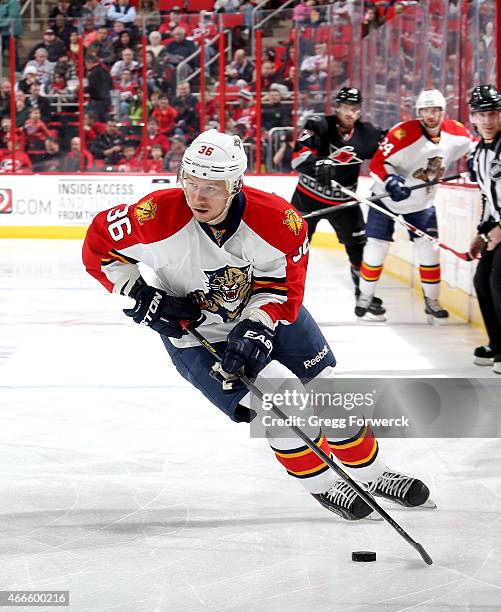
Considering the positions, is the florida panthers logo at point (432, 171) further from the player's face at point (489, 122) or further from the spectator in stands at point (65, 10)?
the spectator in stands at point (65, 10)

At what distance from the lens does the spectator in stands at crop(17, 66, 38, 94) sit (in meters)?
10.9

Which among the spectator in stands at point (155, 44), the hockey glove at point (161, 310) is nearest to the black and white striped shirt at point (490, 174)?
the hockey glove at point (161, 310)

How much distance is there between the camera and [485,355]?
468 centimetres

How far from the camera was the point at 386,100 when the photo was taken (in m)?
9.00

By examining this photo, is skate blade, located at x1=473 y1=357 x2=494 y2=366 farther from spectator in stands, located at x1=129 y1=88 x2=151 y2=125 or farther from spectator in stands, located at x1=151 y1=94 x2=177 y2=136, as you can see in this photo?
spectator in stands, located at x1=129 y1=88 x2=151 y2=125

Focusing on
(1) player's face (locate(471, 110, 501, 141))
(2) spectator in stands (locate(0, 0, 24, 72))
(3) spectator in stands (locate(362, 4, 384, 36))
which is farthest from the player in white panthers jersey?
(2) spectator in stands (locate(0, 0, 24, 72))

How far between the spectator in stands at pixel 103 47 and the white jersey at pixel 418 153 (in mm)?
5584

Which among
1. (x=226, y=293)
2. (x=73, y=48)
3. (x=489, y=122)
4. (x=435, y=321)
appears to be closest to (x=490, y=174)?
(x=489, y=122)

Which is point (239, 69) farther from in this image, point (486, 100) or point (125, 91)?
point (486, 100)

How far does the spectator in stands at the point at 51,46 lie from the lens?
35.2 ft

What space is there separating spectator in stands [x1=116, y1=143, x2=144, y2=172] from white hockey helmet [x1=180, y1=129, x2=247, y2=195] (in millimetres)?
8106

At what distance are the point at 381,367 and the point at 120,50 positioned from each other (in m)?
6.83

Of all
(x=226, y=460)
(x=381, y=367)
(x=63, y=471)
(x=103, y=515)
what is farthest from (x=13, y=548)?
(x=381, y=367)

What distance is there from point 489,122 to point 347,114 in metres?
1.39
